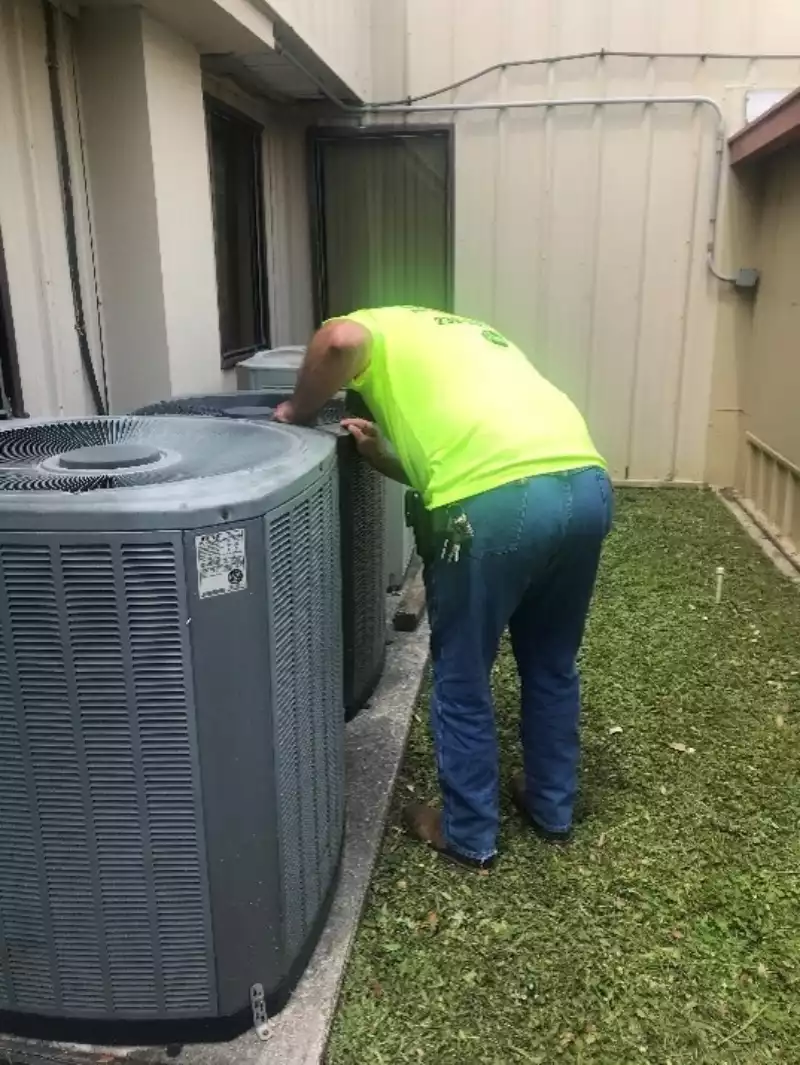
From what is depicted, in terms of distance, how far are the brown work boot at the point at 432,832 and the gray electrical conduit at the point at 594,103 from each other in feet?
15.6

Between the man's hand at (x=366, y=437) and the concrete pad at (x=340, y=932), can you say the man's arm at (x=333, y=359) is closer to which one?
the man's hand at (x=366, y=437)

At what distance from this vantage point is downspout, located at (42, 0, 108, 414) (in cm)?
291

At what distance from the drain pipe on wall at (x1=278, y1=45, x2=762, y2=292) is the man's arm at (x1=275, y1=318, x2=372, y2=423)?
4086mm

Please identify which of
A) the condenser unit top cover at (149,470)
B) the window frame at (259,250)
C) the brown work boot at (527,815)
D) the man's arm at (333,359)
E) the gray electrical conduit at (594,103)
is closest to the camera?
the condenser unit top cover at (149,470)

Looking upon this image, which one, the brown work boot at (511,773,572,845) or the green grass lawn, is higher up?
the brown work boot at (511,773,572,845)

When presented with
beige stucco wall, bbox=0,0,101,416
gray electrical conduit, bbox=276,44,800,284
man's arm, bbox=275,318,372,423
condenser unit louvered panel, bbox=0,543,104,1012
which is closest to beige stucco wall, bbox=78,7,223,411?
beige stucco wall, bbox=0,0,101,416

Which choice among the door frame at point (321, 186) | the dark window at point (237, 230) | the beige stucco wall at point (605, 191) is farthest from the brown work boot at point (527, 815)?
the door frame at point (321, 186)

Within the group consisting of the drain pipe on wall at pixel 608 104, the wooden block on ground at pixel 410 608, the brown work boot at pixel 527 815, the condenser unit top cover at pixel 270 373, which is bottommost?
the brown work boot at pixel 527 815

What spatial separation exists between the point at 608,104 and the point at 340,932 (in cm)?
562

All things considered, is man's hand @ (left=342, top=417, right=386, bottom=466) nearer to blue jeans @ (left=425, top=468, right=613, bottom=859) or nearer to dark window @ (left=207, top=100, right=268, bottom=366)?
blue jeans @ (left=425, top=468, right=613, bottom=859)

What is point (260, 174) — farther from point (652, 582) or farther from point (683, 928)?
point (683, 928)

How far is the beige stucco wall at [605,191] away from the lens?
5.75m

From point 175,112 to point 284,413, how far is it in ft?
5.86

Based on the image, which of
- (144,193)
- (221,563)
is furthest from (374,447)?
(144,193)
